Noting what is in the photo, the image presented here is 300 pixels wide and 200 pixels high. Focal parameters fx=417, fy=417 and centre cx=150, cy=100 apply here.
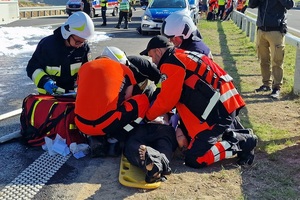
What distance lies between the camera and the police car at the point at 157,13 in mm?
15312

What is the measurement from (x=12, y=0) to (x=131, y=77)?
21231 mm

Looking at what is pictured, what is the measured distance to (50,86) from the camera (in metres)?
5.02

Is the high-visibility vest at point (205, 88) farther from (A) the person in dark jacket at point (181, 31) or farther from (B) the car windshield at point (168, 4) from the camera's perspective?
(B) the car windshield at point (168, 4)

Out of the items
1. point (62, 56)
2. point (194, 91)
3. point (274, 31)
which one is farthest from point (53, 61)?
point (274, 31)

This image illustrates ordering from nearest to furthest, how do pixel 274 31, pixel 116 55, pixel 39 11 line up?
pixel 116 55 < pixel 274 31 < pixel 39 11

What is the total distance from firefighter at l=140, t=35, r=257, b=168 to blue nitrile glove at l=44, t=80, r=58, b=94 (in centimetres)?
145

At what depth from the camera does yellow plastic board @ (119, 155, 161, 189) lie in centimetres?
362

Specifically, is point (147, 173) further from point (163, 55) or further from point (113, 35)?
point (113, 35)

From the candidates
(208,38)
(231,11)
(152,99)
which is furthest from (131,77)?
(231,11)

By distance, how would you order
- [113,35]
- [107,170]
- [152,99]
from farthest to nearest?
[113,35]
[152,99]
[107,170]

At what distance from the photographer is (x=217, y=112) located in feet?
13.5

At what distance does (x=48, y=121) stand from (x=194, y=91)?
→ 5.35 feet

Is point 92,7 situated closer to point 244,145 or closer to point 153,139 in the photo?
point 153,139

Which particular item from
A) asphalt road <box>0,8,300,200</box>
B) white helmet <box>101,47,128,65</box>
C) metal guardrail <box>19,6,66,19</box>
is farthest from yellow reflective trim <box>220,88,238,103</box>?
metal guardrail <box>19,6,66,19</box>
